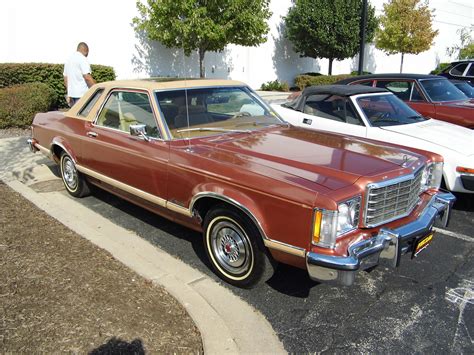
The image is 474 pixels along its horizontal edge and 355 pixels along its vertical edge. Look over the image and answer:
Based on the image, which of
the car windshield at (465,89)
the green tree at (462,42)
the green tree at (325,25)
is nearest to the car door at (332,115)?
the car windshield at (465,89)

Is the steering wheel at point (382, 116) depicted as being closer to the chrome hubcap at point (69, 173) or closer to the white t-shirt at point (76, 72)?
the chrome hubcap at point (69, 173)

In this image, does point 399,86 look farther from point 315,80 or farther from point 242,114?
point 315,80

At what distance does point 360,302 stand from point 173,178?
1870 mm

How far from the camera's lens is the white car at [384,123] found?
5.01 m

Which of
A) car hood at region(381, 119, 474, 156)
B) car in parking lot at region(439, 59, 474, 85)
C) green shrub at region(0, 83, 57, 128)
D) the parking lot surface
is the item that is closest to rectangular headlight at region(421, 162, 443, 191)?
the parking lot surface

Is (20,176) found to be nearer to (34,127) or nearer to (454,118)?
(34,127)

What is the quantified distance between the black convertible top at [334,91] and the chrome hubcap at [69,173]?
139 inches

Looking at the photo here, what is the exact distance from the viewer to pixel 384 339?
2893mm

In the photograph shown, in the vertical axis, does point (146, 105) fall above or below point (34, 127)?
above

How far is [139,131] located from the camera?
3.89 m

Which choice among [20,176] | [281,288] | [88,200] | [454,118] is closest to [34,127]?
[20,176]

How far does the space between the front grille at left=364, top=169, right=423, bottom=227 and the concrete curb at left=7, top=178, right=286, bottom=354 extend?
1.11 metres

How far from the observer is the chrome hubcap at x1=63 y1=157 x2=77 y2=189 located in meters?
5.43

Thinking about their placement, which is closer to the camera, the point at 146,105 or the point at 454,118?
the point at 146,105
